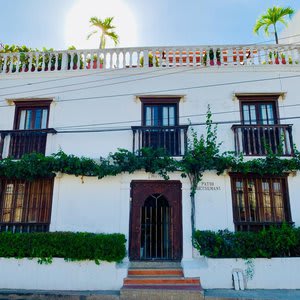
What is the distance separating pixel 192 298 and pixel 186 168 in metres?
3.63

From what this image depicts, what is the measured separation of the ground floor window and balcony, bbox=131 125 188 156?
10.4 ft

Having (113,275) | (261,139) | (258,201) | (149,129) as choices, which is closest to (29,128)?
(149,129)

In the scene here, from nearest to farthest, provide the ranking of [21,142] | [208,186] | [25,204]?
[208,186] < [25,204] < [21,142]

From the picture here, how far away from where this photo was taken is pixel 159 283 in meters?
8.77

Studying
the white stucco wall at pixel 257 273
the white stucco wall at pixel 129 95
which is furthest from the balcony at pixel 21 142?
the white stucco wall at pixel 257 273

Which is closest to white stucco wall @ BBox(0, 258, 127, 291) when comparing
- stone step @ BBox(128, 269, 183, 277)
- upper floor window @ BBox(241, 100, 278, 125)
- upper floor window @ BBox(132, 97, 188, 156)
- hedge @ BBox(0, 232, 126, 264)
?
hedge @ BBox(0, 232, 126, 264)

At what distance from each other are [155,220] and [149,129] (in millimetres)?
2903

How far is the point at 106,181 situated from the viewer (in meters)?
10.5

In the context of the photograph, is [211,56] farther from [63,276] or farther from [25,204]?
[63,276]

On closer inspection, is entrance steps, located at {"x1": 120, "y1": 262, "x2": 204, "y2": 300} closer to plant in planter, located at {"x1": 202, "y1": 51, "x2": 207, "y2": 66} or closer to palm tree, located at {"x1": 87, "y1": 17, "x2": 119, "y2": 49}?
plant in planter, located at {"x1": 202, "y1": 51, "x2": 207, "y2": 66}

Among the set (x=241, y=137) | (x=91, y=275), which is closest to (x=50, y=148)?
(x=91, y=275)

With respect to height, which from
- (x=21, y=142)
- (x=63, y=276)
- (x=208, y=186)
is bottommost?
(x=63, y=276)

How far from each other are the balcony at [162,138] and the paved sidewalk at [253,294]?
4174mm

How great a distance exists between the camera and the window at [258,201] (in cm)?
1015
